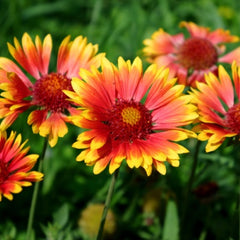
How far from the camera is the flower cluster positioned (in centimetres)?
133

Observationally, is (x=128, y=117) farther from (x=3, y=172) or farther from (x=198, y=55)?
Result: (x=198, y=55)

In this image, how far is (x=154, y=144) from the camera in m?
1.41

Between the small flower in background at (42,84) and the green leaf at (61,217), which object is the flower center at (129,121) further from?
the green leaf at (61,217)

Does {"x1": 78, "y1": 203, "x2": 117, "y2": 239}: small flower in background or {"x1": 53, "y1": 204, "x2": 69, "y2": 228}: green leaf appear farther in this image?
{"x1": 78, "y1": 203, "x2": 117, "y2": 239}: small flower in background

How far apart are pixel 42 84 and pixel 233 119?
2.31 ft

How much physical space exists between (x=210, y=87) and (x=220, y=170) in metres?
0.98

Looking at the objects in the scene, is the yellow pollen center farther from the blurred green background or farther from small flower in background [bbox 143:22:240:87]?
small flower in background [bbox 143:22:240:87]

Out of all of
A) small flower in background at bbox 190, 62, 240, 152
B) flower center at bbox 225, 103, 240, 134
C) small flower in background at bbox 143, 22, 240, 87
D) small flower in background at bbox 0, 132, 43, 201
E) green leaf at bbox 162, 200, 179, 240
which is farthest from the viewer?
small flower in background at bbox 143, 22, 240, 87

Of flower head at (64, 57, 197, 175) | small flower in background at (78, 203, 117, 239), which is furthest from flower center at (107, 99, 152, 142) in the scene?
small flower in background at (78, 203, 117, 239)

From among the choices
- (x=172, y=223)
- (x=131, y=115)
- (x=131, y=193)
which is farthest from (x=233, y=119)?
(x=131, y=193)

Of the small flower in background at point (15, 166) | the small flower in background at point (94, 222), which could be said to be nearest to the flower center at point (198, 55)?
the small flower in background at point (94, 222)

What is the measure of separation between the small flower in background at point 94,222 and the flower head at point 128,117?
584 millimetres

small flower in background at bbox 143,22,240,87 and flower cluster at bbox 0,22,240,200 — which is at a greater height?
small flower in background at bbox 143,22,240,87

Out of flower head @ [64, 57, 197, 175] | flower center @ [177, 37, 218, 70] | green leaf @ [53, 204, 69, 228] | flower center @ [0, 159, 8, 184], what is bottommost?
green leaf @ [53, 204, 69, 228]
